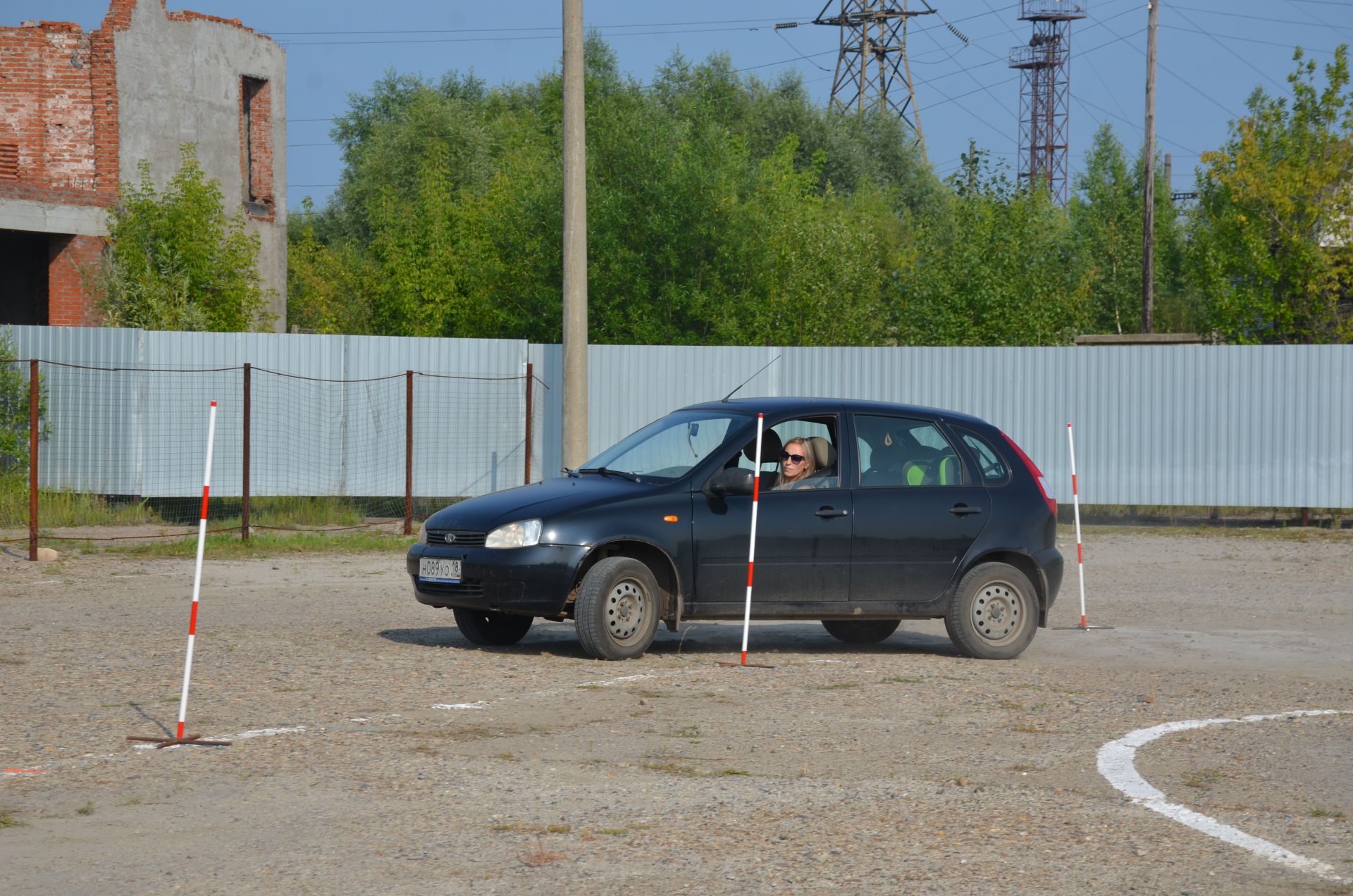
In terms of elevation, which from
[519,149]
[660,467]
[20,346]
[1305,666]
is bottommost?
[1305,666]

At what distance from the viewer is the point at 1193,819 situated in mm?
6199

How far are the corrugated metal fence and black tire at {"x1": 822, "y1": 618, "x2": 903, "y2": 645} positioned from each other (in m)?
11.7

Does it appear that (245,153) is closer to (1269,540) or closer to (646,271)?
(646,271)

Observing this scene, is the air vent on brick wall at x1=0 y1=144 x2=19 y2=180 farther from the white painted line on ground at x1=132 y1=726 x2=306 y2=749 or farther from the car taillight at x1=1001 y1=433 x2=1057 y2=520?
the white painted line on ground at x1=132 y1=726 x2=306 y2=749

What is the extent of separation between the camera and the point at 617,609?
10.3 meters

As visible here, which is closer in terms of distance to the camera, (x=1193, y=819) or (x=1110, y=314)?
(x=1193, y=819)

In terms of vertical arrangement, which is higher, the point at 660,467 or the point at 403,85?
the point at 403,85

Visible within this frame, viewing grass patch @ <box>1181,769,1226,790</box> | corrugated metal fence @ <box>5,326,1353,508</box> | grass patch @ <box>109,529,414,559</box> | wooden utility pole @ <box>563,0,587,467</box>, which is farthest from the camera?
corrugated metal fence @ <box>5,326,1353,508</box>

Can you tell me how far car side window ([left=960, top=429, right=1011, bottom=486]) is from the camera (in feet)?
36.9

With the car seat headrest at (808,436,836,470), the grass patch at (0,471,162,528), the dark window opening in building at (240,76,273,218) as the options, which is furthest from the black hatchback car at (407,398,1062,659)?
the dark window opening in building at (240,76,273,218)

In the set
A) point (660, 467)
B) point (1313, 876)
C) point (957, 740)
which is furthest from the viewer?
point (660, 467)

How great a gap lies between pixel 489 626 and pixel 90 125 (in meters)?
21.0

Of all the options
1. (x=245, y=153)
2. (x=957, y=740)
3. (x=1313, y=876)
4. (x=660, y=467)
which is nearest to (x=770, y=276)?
(x=245, y=153)

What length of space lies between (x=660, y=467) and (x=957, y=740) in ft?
12.0
